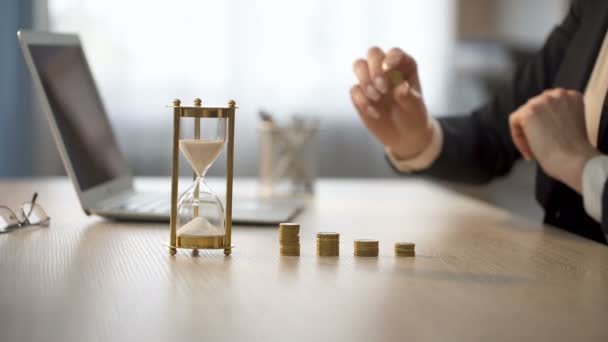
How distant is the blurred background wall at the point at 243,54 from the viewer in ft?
13.6

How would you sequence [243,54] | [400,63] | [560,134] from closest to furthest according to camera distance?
[560,134] < [400,63] < [243,54]

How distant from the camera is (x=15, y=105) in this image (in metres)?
4.18

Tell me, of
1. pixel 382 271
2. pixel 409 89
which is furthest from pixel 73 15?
pixel 382 271

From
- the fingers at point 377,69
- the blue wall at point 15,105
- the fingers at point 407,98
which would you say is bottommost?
the blue wall at point 15,105

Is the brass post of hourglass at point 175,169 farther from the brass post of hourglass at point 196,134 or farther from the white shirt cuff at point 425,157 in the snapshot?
the white shirt cuff at point 425,157

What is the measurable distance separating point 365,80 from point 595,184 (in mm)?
444

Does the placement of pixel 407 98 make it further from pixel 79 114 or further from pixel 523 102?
pixel 79 114

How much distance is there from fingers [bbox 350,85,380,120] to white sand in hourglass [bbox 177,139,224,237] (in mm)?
583

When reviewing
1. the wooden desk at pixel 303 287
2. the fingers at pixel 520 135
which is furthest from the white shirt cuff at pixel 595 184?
the fingers at pixel 520 135

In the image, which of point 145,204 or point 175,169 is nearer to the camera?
point 175,169

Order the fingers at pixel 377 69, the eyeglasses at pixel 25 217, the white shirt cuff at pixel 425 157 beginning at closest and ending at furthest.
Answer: the eyeglasses at pixel 25 217 < the fingers at pixel 377 69 < the white shirt cuff at pixel 425 157

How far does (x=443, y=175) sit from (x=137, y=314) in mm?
1313

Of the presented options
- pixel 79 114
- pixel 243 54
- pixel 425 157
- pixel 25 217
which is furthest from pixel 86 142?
pixel 243 54

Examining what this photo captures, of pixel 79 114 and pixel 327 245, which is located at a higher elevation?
pixel 79 114
